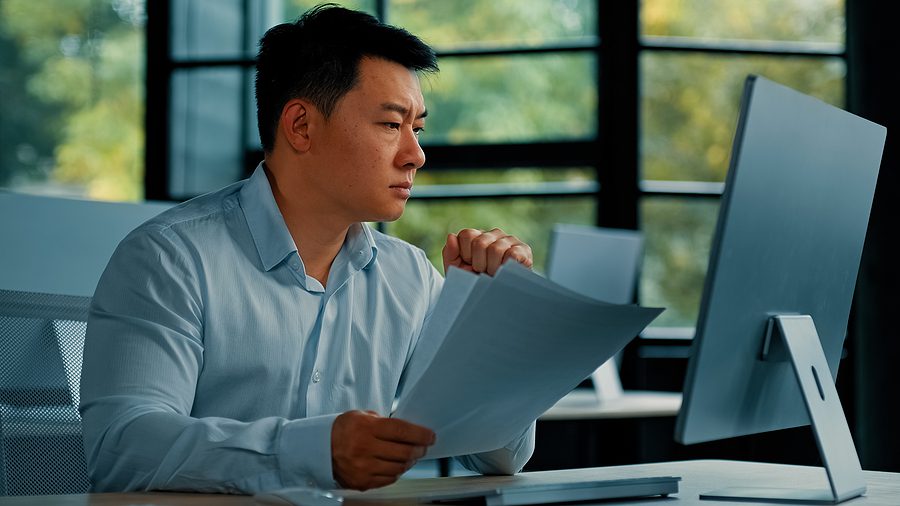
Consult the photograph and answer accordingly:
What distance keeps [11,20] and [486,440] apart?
231 inches

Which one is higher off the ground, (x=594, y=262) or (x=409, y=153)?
(x=409, y=153)

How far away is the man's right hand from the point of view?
3.65ft

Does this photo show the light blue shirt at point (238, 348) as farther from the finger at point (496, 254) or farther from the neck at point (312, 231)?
the finger at point (496, 254)

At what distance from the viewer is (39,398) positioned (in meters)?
1.52

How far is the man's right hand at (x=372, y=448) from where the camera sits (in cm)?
111

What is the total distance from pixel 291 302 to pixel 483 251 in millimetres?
282

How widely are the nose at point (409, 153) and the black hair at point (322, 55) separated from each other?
0.40ft

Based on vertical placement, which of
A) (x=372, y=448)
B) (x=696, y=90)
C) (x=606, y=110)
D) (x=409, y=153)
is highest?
(x=696, y=90)

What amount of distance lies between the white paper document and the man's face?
1.60 ft

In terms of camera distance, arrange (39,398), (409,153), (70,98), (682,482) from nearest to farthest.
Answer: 1. (682,482)
2. (39,398)
3. (409,153)
4. (70,98)

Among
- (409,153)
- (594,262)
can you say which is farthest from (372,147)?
(594,262)

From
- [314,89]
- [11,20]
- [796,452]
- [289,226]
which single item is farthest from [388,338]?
[11,20]

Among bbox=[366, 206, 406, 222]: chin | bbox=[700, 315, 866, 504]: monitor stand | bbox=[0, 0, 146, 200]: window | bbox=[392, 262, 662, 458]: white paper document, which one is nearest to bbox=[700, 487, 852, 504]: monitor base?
bbox=[700, 315, 866, 504]: monitor stand

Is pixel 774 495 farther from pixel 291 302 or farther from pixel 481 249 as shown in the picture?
pixel 291 302
